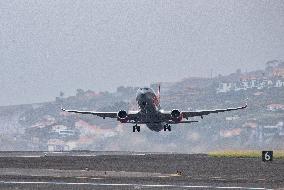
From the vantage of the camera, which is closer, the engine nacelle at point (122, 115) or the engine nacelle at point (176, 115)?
the engine nacelle at point (176, 115)

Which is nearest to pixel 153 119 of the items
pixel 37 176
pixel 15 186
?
pixel 37 176

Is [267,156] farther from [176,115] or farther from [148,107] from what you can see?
[148,107]

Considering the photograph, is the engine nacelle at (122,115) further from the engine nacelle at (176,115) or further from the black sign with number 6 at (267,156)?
the black sign with number 6 at (267,156)

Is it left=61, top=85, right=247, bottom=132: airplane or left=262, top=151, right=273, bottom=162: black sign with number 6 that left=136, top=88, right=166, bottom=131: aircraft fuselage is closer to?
left=61, top=85, right=247, bottom=132: airplane

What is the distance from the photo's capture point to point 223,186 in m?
28.9

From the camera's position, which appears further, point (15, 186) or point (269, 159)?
point (269, 159)

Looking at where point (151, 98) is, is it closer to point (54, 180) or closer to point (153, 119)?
point (153, 119)

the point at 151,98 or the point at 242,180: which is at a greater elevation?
the point at 151,98

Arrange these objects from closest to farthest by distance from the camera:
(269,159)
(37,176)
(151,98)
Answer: (37,176) < (269,159) < (151,98)

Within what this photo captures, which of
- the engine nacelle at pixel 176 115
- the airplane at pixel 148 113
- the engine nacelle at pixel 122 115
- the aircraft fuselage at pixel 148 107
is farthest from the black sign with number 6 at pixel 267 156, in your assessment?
the engine nacelle at pixel 122 115

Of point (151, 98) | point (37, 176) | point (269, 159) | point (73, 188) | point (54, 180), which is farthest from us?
point (151, 98)

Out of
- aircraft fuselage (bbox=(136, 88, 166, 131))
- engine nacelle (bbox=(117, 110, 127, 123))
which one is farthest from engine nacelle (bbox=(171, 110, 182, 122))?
engine nacelle (bbox=(117, 110, 127, 123))

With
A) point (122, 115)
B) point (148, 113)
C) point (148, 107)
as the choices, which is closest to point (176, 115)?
point (148, 107)

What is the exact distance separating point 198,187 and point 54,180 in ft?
24.2
